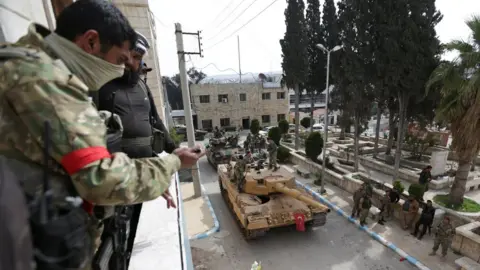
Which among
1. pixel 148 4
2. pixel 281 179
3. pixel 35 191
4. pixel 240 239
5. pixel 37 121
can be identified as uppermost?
pixel 148 4

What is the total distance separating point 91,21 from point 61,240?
2.68 ft

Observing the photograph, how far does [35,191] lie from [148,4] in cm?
1260

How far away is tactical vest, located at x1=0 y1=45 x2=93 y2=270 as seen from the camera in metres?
0.60

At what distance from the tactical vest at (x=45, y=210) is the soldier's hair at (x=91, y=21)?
244mm

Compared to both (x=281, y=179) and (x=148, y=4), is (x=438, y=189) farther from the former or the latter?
(x=148, y=4)

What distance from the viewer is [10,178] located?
58 cm

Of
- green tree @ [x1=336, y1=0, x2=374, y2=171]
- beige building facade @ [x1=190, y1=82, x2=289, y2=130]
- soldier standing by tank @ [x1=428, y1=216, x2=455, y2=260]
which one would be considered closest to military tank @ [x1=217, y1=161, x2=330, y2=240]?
soldier standing by tank @ [x1=428, y1=216, x2=455, y2=260]

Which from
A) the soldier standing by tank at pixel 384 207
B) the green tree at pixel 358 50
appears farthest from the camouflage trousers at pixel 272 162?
the green tree at pixel 358 50

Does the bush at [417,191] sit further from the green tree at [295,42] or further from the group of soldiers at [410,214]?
the green tree at [295,42]

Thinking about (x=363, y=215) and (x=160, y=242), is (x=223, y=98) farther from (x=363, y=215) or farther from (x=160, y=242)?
(x=160, y=242)

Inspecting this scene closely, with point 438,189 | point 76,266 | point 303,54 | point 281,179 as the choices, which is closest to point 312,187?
point 281,179

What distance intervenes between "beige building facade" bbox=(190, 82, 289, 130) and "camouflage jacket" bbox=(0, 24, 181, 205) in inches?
1015

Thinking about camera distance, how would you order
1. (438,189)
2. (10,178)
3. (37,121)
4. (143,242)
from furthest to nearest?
(438,189) < (143,242) < (37,121) < (10,178)

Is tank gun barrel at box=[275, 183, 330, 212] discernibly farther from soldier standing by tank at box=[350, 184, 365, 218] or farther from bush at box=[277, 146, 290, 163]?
bush at box=[277, 146, 290, 163]
